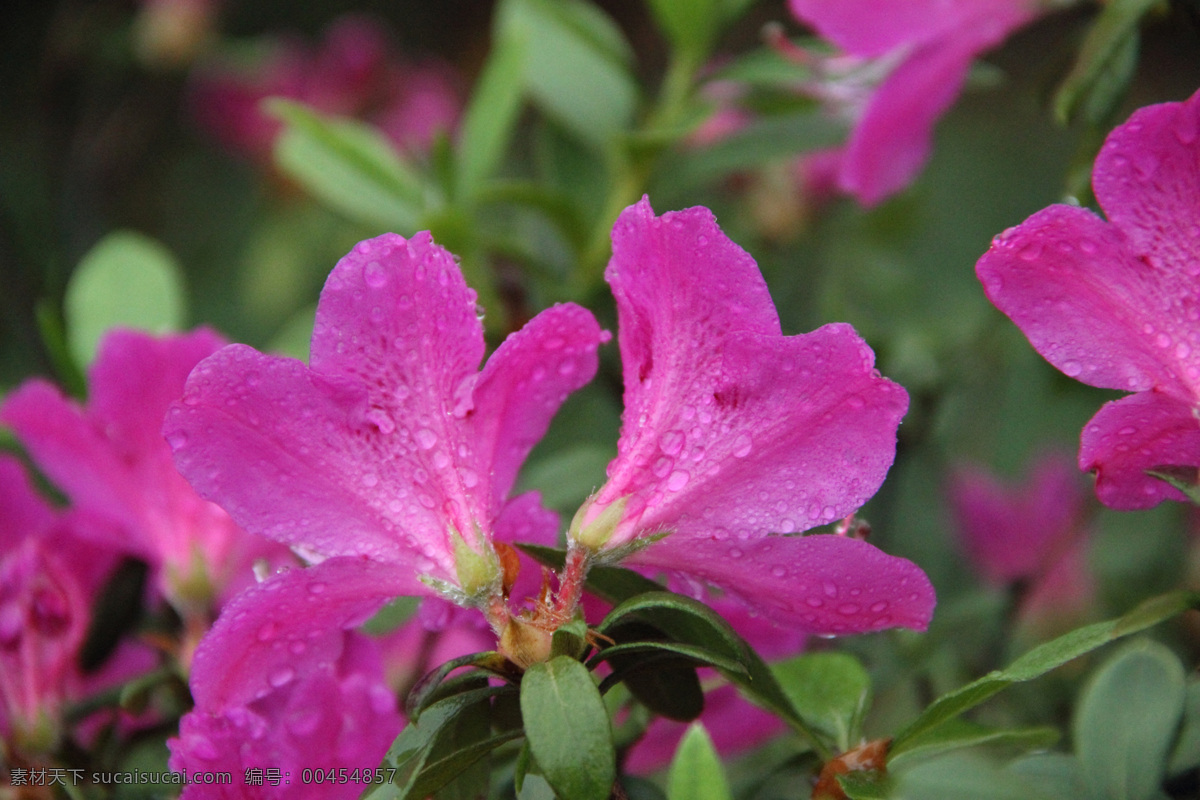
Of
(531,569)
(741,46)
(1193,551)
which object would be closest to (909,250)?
(1193,551)

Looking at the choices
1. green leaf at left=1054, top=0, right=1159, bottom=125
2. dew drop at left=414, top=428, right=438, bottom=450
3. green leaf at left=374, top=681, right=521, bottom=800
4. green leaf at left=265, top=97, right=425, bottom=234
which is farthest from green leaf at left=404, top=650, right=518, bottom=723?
green leaf at left=265, top=97, right=425, bottom=234

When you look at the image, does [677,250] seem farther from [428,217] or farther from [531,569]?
[428,217]

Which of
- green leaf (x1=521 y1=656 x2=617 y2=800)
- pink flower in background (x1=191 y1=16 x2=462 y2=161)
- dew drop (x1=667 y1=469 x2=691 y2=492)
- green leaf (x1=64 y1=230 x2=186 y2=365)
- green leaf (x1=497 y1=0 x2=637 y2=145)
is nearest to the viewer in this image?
green leaf (x1=521 y1=656 x2=617 y2=800)

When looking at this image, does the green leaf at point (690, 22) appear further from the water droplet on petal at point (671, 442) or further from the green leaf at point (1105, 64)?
the water droplet on petal at point (671, 442)

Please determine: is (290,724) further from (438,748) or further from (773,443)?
(773,443)

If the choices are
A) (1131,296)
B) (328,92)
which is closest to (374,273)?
(1131,296)

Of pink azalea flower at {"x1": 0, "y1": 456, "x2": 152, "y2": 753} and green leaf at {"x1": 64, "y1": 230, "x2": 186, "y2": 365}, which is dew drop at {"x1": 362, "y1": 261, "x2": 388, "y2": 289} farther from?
green leaf at {"x1": 64, "y1": 230, "x2": 186, "y2": 365}

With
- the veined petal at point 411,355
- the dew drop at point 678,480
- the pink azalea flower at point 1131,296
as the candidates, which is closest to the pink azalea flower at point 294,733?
the veined petal at point 411,355
